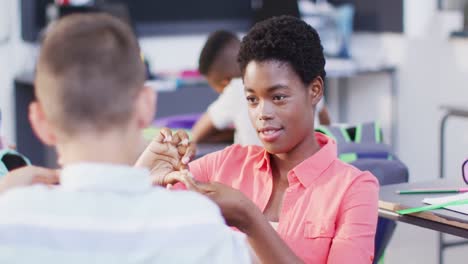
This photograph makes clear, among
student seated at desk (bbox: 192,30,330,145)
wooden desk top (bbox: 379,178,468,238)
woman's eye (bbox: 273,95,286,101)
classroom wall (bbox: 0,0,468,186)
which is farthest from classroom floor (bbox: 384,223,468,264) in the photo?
woman's eye (bbox: 273,95,286,101)

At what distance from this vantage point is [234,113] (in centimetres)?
360

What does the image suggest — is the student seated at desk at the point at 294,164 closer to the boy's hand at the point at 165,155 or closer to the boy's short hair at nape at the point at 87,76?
the boy's hand at the point at 165,155

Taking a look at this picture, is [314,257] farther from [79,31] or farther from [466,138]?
[466,138]

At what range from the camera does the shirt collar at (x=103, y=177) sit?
3.88 feet

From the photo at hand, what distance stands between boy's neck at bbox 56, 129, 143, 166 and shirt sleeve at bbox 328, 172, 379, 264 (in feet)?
2.36

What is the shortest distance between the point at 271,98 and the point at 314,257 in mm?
374

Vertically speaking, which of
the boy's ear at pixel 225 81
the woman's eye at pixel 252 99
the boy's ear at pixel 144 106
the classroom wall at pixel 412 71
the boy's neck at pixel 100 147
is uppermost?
the boy's ear at pixel 144 106

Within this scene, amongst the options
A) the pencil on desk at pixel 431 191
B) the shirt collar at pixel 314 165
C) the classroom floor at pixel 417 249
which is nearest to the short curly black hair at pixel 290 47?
the shirt collar at pixel 314 165

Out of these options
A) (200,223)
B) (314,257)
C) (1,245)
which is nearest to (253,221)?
(314,257)

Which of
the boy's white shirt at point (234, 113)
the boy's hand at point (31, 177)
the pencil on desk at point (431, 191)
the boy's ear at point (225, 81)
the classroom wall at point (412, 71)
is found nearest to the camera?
the boy's hand at point (31, 177)

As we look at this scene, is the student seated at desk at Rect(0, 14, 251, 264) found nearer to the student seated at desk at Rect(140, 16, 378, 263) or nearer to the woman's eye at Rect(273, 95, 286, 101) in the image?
the student seated at desk at Rect(140, 16, 378, 263)

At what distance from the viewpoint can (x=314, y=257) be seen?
1854 mm

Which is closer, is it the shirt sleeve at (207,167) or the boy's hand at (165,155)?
the boy's hand at (165,155)

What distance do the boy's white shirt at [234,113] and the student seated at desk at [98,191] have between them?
2183 mm
